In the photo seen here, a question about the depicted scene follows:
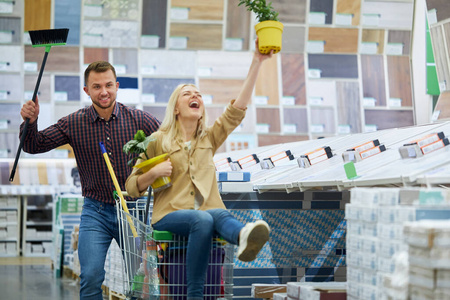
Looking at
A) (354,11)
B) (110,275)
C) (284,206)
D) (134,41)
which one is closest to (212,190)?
(284,206)

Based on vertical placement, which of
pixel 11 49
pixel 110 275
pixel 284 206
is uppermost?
pixel 11 49

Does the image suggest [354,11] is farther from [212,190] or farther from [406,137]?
[212,190]

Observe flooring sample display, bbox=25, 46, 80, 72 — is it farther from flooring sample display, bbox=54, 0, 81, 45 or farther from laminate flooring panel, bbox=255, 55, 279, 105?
laminate flooring panel, bbox=255, 55, 279, 105

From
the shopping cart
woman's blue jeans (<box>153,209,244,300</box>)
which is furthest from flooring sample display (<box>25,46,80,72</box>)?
woman's blue jeans (<box>153,209,244,300</box>)

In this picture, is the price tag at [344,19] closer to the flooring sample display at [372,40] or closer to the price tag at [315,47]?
the flooring sample display at [372,40]

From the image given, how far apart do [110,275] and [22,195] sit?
198 inches

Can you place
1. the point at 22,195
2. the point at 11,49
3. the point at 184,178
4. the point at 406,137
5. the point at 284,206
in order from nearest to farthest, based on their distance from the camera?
the point at 184,178 < the point at 406,137 < the point at 284,206 < the point at 11,49 < the point at 22,195

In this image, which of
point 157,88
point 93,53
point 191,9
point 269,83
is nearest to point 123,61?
point 93,53

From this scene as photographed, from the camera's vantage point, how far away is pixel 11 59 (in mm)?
8883

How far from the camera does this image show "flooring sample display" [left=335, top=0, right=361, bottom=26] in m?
9.24

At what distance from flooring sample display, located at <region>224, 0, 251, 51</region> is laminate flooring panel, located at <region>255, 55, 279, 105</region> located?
0.40m

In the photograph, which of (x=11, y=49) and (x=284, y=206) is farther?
(x=11, y=49)

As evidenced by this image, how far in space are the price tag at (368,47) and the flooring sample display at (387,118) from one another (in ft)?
2.68

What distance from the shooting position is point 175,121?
2926mm
